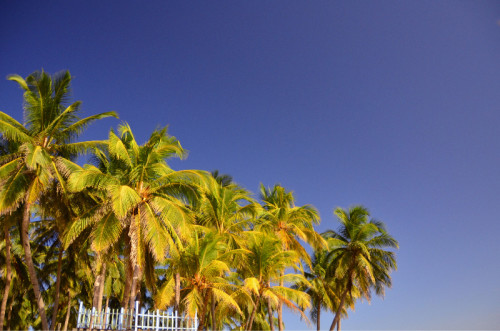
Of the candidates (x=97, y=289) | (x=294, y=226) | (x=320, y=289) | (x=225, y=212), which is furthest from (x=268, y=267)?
(x=320, y=289)

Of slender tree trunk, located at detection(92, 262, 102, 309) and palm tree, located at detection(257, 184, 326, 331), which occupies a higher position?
palm tree, located at detection(257, 184, 326, 331)

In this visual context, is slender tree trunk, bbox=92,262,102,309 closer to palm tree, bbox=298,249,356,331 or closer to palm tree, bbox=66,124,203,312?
palm tree, bbox=66,124,203,312

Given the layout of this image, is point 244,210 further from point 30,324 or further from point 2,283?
point 30,324

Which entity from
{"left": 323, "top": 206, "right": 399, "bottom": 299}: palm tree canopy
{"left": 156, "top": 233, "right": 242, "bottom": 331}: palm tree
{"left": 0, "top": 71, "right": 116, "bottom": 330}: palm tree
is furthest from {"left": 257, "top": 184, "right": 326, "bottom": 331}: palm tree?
{"left": 0, "top": 71, "right": 116, "bottom": 330}: palm tree

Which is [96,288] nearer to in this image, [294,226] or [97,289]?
[97,289]

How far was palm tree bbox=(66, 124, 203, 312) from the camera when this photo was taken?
47.3 ft

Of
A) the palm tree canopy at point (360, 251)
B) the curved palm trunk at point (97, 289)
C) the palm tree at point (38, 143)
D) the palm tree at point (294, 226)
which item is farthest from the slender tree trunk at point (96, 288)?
the palm tree canopy at point (360, 251)

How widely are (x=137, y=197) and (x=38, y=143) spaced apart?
15.2ft

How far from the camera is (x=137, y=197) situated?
14594 millimetres

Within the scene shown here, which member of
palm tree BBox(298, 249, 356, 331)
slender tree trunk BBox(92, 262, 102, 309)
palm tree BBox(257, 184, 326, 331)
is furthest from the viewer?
palm tree BBox(298, 249, 356, 331)

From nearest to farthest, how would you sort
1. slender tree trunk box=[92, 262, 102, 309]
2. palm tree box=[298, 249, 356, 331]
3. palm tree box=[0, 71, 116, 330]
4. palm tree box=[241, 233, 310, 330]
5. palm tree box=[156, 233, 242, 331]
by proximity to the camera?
palm tree box=[0, 71, 116, 330]
palm tree box=[156, 233, 242, 331]
palm tree box=[241, 233, 310, 330]
slender tree trunk box=[92, 262, 102, 309]
palm tree box=[298, 249, 356, 331]

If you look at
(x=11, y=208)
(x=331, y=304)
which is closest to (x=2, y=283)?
(x=11, y=208)

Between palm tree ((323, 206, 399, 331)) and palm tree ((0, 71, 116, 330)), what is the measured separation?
18.8 meters

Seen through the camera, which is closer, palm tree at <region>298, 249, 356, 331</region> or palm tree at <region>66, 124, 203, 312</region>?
palm tree at <region>66, 124, 203, 312</region>
